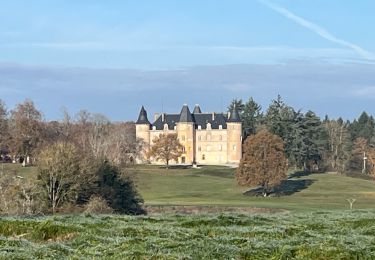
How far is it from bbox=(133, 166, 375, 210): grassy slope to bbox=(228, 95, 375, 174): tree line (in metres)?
8.67

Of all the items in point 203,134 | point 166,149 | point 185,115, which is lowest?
point 166,149

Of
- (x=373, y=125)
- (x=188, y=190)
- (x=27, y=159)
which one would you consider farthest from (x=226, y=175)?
(x=373, y=125)

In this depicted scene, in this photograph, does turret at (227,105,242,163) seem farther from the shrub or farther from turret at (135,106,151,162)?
the shrub

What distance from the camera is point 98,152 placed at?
72.4m

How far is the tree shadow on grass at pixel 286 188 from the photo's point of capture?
98200mm

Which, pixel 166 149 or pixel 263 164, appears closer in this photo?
pixel 263 164

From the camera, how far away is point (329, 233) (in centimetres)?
1441

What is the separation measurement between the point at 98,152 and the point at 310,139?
65.3 meters

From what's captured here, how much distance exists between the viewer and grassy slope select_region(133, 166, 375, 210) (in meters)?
85.3

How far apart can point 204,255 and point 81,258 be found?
1.82m

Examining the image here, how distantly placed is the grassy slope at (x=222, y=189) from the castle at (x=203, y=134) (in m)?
24.0

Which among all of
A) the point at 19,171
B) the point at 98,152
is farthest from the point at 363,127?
the point at 98,152

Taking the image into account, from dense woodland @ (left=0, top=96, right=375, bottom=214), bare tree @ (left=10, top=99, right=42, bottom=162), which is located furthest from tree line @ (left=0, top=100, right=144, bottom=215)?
bare tree @ (left=10, top=99, right=42, bottom=162)

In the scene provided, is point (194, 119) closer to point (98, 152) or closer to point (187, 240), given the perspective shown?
point (98, 152)
